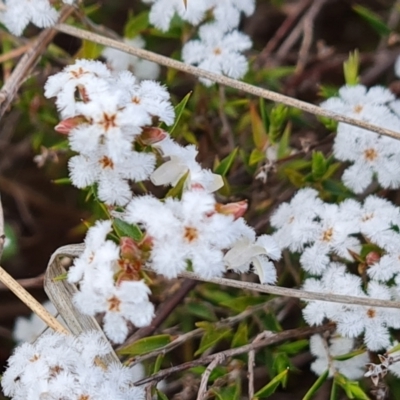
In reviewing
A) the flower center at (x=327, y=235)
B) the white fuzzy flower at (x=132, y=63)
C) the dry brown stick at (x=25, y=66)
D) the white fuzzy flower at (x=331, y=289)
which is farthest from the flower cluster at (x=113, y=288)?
the white fuzzy flower at (x=132, y=63)

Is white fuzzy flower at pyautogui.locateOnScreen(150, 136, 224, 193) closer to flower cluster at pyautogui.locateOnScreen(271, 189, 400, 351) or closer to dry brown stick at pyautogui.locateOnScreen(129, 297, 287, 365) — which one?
flower cluster at pyautogui.locateOnScreen(271, 189, 400, 351)

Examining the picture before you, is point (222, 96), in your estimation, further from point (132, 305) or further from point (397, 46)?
point (132, 305)

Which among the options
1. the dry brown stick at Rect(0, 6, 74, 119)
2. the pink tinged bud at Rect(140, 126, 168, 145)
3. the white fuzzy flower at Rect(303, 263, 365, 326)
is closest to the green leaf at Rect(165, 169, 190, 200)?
the pink tinged bud at Rect(140, 126, 168, 145)

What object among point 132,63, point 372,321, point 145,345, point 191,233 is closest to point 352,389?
point 372,321

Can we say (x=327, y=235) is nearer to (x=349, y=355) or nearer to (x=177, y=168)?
(x=349, y=355)

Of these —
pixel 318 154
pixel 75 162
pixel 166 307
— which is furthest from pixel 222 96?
pixel 75 162
